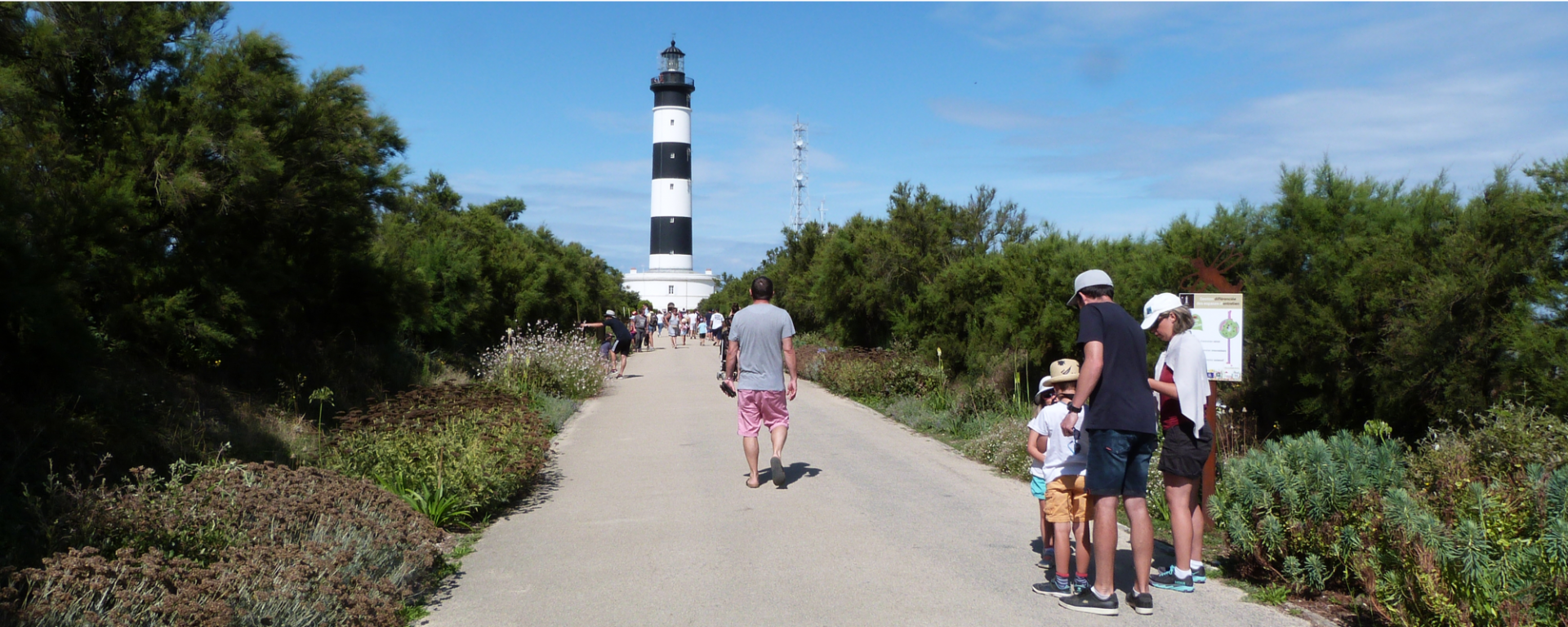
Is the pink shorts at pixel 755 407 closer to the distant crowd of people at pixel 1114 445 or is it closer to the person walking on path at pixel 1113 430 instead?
the distant crowd of people at pixel 1114 445

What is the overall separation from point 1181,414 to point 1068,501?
0.74 metres

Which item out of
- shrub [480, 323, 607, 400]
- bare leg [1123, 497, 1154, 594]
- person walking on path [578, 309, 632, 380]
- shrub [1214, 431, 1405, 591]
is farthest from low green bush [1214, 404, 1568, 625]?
person walking on path [578, 309, 632, 380]

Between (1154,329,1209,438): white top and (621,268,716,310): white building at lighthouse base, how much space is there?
70762 millimetres

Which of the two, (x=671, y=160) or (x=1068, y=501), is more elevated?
(x=671, y=160)

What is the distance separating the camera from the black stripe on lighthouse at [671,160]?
200ft

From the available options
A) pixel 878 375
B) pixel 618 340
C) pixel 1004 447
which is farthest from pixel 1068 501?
pixel 618 340

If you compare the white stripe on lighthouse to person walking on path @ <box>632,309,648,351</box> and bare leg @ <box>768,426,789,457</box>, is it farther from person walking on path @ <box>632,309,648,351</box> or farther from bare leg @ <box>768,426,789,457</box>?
bare leg @ <box>768,426,789,457</box>

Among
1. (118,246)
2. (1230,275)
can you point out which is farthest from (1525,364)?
(118,246)

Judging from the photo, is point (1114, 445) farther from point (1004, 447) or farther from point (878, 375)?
point (878, 375)

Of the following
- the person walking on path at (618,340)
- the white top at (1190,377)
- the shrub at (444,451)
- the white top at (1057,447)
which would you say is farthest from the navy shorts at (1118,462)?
the person walking on path at (618,340)

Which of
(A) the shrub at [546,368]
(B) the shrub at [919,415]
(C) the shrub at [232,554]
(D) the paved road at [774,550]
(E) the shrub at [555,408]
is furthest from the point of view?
(A) the shrub at [546,368]

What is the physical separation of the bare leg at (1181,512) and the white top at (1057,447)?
0.51 meters

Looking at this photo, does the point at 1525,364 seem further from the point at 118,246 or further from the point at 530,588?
the point at 118,246

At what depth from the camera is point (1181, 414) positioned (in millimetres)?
5258
